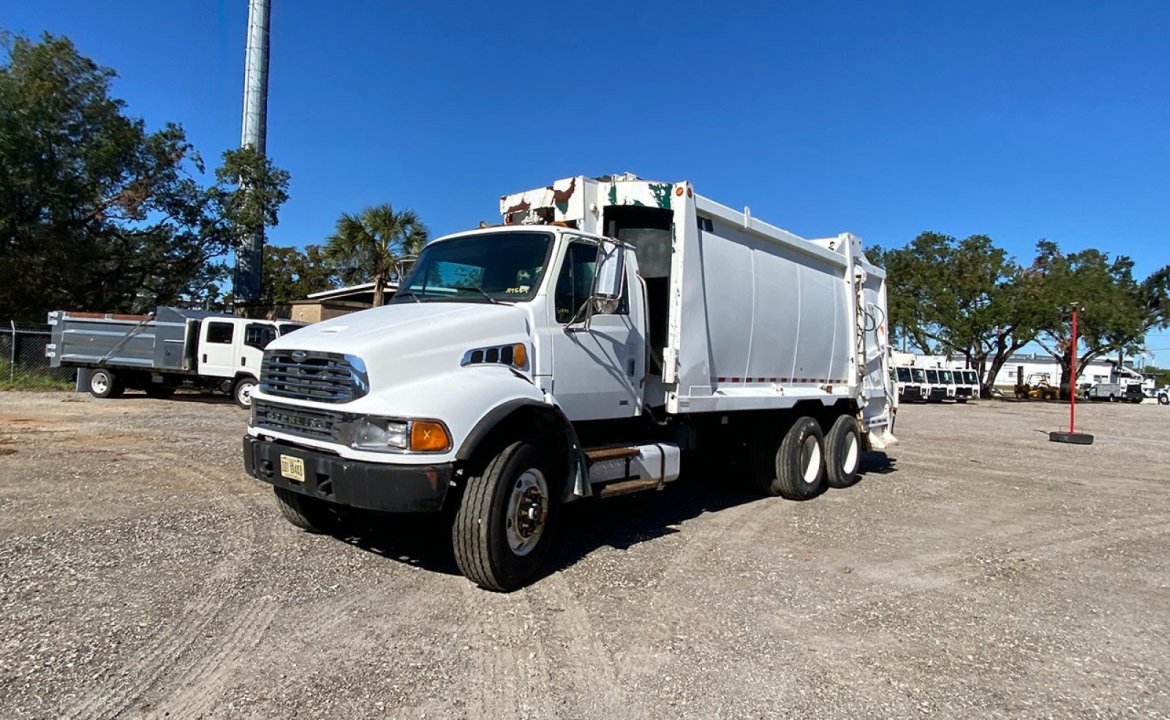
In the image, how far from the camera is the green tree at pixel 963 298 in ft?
145

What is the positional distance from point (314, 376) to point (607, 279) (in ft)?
7.34

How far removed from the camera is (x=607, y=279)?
5.55 metres

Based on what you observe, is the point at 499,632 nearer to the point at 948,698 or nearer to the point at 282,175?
the point at 948,698

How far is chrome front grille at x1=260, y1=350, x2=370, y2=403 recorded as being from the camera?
14.8ft

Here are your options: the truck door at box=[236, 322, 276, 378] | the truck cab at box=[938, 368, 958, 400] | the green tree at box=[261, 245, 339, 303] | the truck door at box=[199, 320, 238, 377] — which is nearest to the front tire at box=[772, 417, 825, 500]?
the truck door at box=[236, 322, 276, 378]

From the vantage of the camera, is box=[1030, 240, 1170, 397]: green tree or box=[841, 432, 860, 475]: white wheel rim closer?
box=[841, 432, 860, 475]: white wheel rim

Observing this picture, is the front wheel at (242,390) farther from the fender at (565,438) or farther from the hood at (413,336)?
the fender at (565,438)

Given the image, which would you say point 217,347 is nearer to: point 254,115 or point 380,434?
point 254,115

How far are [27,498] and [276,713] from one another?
221 inches

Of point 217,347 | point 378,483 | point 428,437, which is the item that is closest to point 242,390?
point 217,347

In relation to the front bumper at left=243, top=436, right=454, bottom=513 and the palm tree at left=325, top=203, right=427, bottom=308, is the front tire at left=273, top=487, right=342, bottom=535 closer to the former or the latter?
the front bumper at left=243, top=436, right=454, bottom=513

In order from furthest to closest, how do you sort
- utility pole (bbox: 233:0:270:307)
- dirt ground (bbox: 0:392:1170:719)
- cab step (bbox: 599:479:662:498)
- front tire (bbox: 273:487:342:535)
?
utility pole (bbox: 233:0:270:307)
front tire (bbox: 273:487:342:535)
cab step (bbox: 599:479:662:498)
dirt ground (bbox: 0:392:1170:719)

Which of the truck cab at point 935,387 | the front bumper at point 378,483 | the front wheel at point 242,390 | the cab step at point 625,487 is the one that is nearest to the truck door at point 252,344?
the front wheel at point 242,390

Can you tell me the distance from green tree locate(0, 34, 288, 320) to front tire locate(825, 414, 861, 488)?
Answer: 2387 cm
